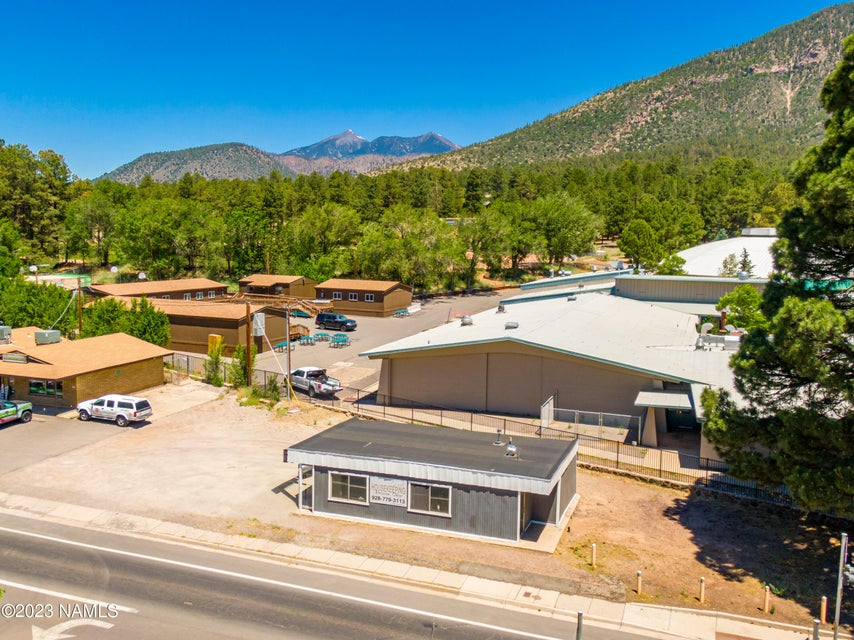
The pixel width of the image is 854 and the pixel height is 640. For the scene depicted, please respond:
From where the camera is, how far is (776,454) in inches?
781

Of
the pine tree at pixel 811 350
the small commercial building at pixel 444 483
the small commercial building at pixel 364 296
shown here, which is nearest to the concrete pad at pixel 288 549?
the small commercial building at pixel 444 483

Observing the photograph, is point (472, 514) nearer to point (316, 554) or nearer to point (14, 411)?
point (316, 554)

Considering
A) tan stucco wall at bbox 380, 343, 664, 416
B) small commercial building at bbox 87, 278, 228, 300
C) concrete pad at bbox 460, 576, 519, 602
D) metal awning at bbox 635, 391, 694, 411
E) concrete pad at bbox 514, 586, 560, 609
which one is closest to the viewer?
concrete pad at bbox 514, 586, 560, 609

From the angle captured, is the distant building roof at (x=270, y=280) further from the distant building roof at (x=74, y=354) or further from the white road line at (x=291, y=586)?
the white road line at (x=291, y=586)

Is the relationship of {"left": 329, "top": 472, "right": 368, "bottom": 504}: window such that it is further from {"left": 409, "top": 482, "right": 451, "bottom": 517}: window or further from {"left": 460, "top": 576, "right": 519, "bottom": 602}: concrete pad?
{"left": 460, "top": 576, "right": 519, "bottom": 602}: concrete pad

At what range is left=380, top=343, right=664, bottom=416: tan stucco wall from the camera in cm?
3475

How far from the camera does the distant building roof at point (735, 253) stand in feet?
196

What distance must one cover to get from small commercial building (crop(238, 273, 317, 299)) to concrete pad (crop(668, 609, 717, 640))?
64.2 meters

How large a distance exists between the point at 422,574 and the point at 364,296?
52.8 m

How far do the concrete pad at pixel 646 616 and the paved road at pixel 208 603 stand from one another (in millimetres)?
815

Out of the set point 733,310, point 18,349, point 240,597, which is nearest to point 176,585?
point 240,597

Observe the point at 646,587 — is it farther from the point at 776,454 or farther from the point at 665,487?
the point at 665,487

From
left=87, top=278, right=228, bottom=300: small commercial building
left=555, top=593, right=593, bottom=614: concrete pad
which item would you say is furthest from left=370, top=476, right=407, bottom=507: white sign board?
left=87, top=278, right=228, bottom=300: small commercial building

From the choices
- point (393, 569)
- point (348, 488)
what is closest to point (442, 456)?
point (348, 488)
